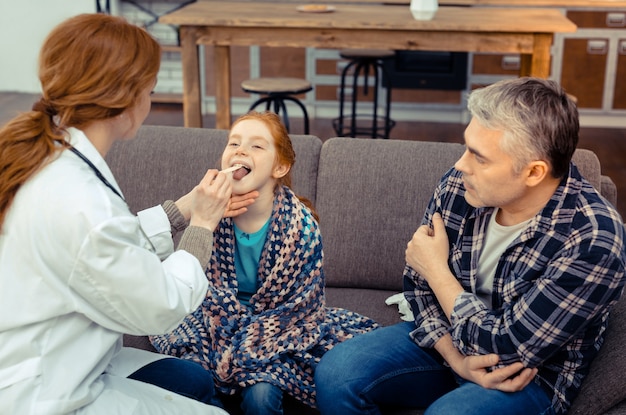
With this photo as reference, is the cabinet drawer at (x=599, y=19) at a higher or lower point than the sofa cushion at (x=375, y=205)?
higher

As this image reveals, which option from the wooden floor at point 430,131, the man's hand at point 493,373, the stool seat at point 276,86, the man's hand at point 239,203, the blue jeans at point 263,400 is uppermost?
the man's hand at point 239,203

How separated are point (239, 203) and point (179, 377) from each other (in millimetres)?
398

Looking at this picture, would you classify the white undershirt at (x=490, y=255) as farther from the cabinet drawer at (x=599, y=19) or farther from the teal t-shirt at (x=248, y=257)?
the cabinet drawer at (x=599, y=19)

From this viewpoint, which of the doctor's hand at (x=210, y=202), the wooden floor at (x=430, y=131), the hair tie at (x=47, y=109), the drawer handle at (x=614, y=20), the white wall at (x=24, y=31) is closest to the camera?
the hair tie at (x=47, y=109)

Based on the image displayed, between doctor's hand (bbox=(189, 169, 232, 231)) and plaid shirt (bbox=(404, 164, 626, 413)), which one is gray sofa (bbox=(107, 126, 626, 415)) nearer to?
plaid shirt (bbox=(404, 164, 626, 413))

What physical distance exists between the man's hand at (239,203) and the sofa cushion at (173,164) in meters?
0.52

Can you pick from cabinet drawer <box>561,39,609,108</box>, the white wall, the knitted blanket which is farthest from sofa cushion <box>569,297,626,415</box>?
the white wall

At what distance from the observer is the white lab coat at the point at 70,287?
4.13 ft

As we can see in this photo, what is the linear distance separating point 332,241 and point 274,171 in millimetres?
453

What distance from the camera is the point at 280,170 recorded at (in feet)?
6.18

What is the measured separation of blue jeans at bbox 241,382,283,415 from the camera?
1.72m

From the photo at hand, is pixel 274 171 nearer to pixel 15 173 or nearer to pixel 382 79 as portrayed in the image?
pixel 15 173

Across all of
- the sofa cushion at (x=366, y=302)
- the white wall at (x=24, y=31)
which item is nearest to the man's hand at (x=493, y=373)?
the sofa cushion at (x=366, y=302)

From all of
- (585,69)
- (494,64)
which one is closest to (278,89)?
(494,64)
